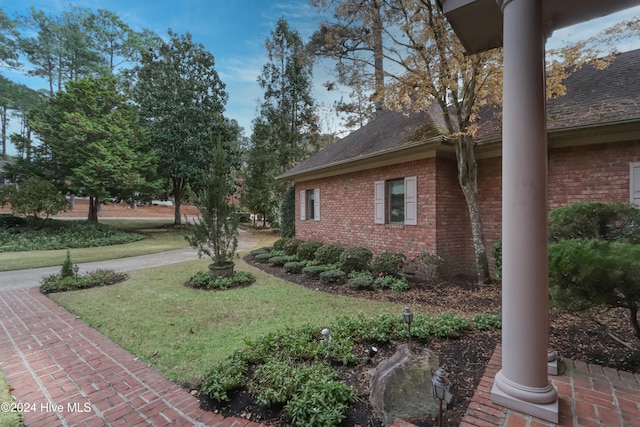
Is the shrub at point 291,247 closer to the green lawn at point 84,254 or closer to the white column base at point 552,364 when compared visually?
the green lawn at point 84,254

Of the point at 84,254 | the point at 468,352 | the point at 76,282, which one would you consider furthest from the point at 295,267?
the point at 84,254

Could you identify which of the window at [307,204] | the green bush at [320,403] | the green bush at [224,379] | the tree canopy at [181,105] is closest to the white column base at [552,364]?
the green bush at [320,403]

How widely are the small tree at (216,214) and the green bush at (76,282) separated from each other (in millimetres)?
2386

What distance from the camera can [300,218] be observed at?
12.2 m

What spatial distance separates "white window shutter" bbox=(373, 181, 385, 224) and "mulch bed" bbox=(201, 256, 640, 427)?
3.05 meters

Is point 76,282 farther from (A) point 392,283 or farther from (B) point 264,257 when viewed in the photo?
(A) point 392,283

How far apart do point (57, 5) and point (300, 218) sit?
23511mm

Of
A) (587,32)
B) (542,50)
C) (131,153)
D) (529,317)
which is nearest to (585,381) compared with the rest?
(529,317)

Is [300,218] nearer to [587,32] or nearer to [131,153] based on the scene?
[587,32]

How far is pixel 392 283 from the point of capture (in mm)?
6484

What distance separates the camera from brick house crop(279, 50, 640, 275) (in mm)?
5289

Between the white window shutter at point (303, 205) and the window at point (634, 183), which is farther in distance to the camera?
the white window shutter at point (303, 205)

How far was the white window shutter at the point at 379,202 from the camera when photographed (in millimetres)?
8133

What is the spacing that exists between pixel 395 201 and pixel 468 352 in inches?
205
